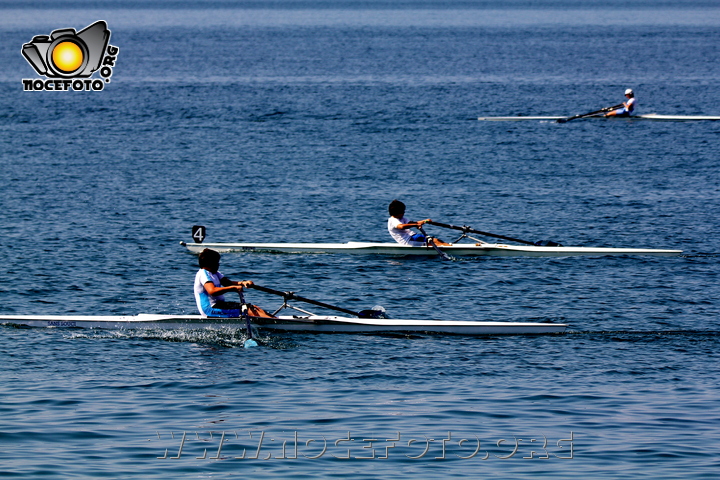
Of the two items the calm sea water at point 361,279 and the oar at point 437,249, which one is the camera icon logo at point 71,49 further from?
the oar at point 437,249

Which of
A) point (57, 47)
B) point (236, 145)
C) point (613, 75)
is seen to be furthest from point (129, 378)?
point (613, 75)

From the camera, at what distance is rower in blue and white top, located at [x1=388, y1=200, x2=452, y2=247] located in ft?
85.6

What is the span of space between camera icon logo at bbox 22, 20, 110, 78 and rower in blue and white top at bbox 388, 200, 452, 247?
969 inches

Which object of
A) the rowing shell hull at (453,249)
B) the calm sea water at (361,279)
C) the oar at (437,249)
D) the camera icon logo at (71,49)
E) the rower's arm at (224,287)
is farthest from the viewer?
the camera icon logo at (71,49)

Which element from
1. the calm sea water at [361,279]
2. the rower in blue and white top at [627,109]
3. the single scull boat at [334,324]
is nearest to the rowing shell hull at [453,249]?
the calm sea water at [361,279]

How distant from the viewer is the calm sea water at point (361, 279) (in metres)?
14.0

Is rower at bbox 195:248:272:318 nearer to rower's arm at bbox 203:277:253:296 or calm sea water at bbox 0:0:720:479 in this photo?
rower's arm at bbox 203:277:253:296

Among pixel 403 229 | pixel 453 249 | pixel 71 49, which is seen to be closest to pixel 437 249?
pixel 453 249

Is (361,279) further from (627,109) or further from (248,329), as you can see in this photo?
(627,109)

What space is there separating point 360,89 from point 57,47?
20.2 meters

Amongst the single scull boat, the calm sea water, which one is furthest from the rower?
the calm sea water

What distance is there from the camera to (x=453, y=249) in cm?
2662

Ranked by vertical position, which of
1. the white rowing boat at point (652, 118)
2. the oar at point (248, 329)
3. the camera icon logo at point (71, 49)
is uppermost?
the camera icon logo at point (71, 49)

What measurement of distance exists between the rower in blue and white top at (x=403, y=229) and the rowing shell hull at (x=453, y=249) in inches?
7.7
